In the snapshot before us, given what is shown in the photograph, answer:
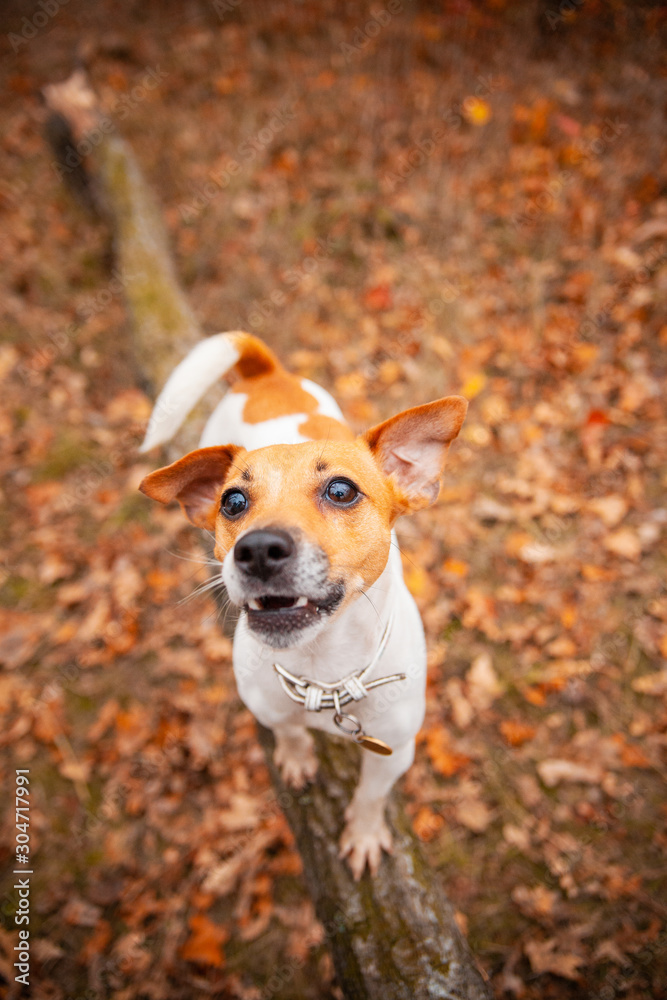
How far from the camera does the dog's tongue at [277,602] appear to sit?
1.63 metres

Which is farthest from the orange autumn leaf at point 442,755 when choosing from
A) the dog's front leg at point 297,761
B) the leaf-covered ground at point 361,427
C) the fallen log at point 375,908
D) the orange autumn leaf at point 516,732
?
the dog's front leg at point 297,761

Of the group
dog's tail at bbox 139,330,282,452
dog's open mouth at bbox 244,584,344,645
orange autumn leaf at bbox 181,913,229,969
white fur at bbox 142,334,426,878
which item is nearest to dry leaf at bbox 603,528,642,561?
white fur at bbox 142,334,426,878

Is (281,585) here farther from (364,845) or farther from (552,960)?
(552,960)

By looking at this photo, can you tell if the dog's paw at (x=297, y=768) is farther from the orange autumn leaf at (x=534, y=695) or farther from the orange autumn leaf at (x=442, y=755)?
the orange autumn leaf at (x=534, y=695)

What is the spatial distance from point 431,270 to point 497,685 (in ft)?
13.1

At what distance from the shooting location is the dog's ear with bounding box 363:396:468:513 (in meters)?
1.86

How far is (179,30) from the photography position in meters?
7.03

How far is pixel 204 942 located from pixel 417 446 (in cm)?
304

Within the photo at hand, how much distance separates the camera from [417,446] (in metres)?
2.02

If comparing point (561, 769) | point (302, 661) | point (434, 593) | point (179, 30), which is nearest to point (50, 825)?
point (302, 661)

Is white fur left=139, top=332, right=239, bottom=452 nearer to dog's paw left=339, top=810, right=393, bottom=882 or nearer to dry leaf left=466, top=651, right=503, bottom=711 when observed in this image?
dog's paw left=339, top=810, right=393, bottom=882

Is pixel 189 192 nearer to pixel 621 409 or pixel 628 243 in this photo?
pixel 628 243

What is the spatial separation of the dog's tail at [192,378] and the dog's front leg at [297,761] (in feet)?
5.30

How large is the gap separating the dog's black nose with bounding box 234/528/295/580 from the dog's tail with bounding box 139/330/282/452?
133 centimetres
